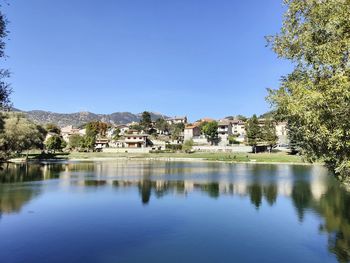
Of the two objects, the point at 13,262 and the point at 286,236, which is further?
the point at 286,236

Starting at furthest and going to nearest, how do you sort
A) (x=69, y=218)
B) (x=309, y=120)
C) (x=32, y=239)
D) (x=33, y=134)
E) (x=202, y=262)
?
1. (x=33, y=134)
2. (x=69, y=218)
3. (x=32, y=239)
4. (x=202, y=262)
5. (x=309, y=120)

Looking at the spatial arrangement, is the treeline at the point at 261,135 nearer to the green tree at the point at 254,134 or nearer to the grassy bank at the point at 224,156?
the green tree at the point at 254,134

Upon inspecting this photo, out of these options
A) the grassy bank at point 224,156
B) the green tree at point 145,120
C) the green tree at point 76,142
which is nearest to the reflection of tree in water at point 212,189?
the grassy bank at point 224,156

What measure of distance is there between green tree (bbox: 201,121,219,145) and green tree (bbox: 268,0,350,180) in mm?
116674

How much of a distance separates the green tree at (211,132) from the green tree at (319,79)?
11667 centimetres

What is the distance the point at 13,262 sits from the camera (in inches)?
640

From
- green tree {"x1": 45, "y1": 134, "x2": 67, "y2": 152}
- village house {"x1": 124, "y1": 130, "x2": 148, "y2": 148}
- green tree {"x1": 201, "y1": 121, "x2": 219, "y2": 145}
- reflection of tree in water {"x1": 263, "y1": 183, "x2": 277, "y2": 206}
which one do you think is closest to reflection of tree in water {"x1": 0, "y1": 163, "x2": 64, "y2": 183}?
reflection of tree in water {"x1": 263, "y1": 183, "x2": 277, "y2": 206}

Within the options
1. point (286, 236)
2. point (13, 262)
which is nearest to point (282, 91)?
point (286, 236)

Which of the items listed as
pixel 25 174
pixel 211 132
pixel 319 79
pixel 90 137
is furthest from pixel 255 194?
pixel 90 137

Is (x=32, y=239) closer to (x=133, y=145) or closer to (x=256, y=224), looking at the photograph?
(x=256, y=224)

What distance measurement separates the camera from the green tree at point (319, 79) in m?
12.1

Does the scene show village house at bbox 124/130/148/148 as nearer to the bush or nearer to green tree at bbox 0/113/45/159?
the bush

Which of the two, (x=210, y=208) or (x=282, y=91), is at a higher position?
(x=282, y=91)

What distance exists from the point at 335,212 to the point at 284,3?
18.3 meters
